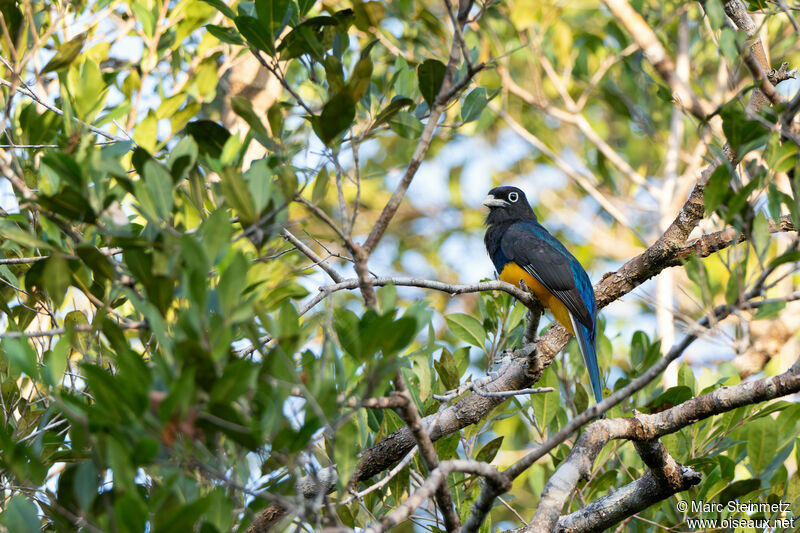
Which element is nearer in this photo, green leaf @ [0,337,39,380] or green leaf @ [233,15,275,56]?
green leaf @ [0,337,39,380]

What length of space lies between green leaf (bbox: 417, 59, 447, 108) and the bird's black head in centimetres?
365

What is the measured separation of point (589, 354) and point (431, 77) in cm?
239

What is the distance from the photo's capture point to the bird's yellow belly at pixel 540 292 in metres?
5.32

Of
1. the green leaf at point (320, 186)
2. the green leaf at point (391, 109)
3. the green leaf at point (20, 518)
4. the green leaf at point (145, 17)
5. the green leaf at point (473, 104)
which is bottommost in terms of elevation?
the green leaf at point (20, 518)

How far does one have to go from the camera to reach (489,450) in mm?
3570

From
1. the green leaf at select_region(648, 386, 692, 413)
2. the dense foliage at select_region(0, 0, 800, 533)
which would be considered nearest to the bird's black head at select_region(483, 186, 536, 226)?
the dense foliage at select_region(0, 0, 800, 533)

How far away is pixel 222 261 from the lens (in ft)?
6.32

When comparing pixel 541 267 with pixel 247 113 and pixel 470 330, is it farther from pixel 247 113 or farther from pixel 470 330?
pixel 247 113

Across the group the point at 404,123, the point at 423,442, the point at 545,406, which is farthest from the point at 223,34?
the point at 545,406

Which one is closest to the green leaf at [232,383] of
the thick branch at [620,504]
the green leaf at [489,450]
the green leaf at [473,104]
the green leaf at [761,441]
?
the thick branch at [620,504]

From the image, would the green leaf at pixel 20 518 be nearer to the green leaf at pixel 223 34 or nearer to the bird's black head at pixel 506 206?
the green leaf at pixel 223 34

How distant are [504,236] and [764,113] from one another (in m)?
3.66

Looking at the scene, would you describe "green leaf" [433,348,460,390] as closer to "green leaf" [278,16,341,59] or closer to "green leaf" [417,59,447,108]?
"green leaf" [417,59,447,108]

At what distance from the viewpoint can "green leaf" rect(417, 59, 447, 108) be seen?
2818mm
